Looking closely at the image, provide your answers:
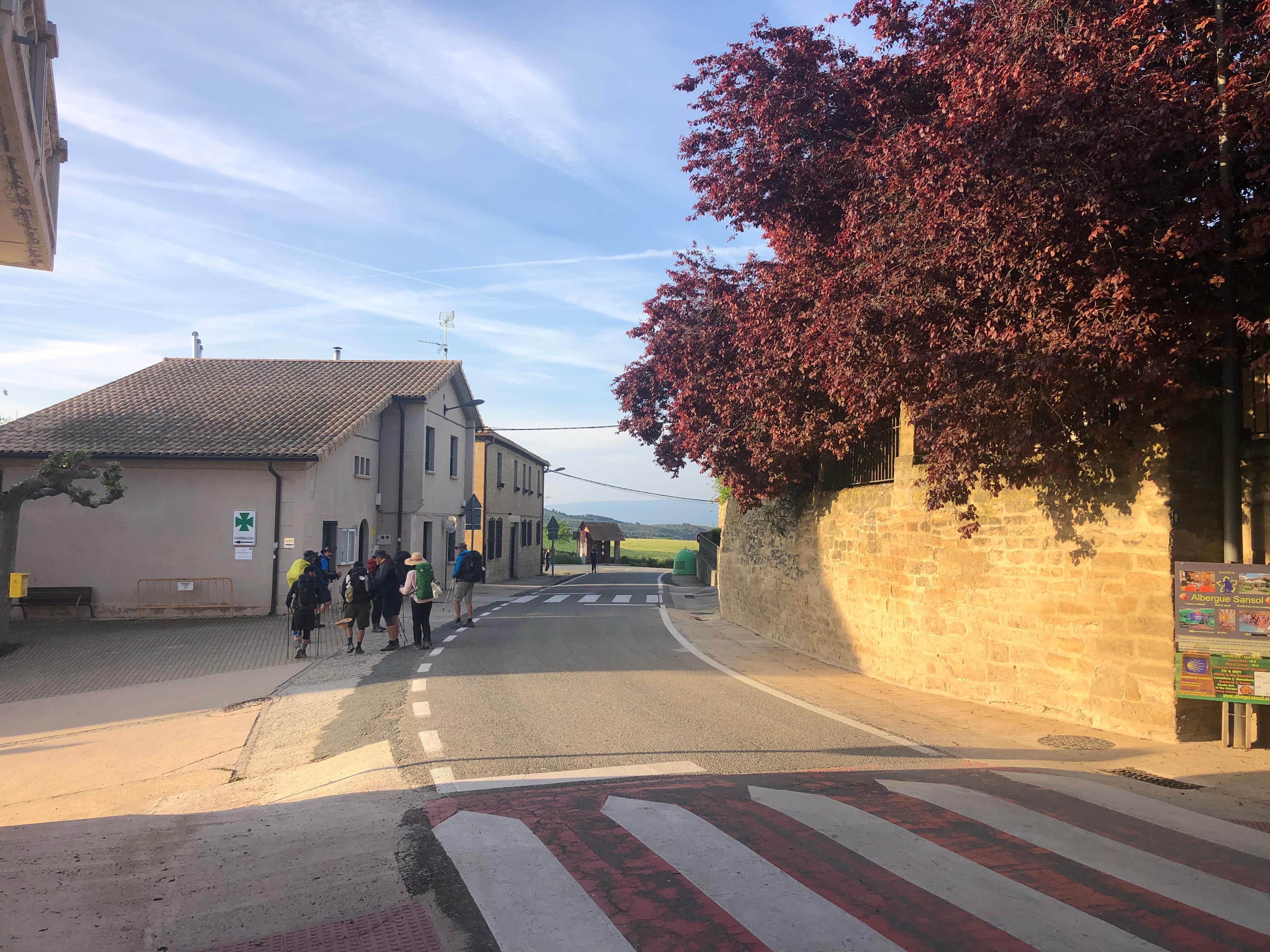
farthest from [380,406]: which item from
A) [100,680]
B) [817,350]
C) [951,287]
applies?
[951,287]

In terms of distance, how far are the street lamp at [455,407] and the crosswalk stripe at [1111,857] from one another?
25.0m

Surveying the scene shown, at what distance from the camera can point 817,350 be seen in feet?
32.1

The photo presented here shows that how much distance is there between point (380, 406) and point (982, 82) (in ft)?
64.6

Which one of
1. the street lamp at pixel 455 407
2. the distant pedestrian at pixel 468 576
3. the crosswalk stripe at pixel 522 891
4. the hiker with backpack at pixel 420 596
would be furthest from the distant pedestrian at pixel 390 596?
the street lamp at pixel 455 407

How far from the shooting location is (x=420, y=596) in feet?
47.9

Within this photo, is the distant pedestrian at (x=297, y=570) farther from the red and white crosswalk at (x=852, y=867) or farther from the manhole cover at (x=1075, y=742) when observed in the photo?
the manhole cover at (x=1075, y=742)

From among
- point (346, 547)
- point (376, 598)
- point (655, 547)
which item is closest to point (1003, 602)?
point (376, 598)

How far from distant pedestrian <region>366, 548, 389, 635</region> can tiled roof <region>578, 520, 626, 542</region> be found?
45.5 metres

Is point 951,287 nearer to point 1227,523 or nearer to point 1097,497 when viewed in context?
point 1097,497

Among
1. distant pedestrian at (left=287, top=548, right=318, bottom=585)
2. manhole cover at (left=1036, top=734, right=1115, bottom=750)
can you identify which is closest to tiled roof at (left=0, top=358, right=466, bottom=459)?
distant pedestrian at (left=287, top=548, right=318, bottom=585)

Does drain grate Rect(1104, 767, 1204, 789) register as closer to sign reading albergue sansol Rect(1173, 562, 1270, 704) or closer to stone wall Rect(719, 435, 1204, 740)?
sign reading albergue sansol Rect(1173, 562, 1270, 704)

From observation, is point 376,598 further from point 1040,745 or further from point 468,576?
point 1040,745

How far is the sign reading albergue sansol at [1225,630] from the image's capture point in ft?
23.9

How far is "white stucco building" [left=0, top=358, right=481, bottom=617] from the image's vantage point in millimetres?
19641
